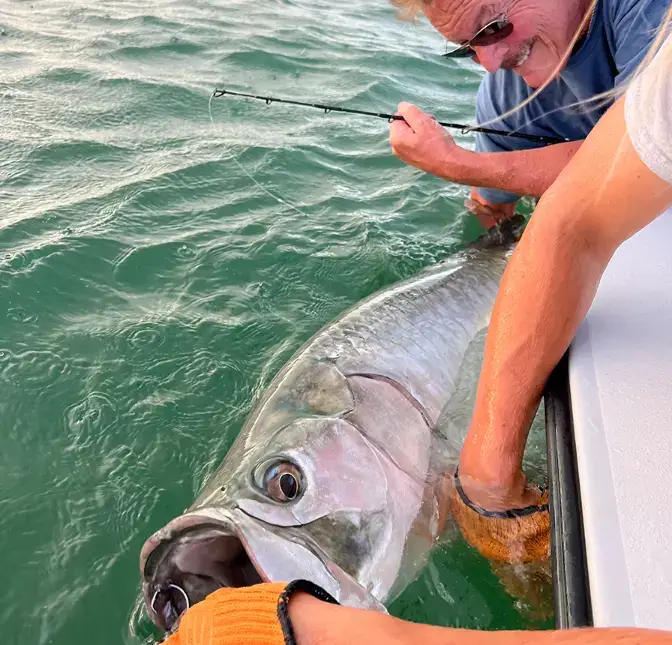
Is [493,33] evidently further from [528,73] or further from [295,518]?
[295,518]

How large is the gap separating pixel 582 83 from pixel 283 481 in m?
2.23

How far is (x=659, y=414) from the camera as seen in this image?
140 centimetres

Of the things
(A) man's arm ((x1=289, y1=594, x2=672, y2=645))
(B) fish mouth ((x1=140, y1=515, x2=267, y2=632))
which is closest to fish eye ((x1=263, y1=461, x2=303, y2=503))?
(B) fish mouth ((x1=140, y1=515, x2=267, y2=632))

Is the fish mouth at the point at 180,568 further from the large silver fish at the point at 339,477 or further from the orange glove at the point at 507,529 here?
the orange glove at the point at 507,529

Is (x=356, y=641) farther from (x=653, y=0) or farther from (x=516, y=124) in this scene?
Answer: (x=516, y=124)

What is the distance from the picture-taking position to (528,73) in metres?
2.48

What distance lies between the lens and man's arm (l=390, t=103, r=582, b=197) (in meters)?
2.73

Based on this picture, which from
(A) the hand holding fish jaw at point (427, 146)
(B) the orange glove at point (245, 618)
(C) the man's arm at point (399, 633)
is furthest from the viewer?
(A) the hand holding fish jaw at point (427, 146)

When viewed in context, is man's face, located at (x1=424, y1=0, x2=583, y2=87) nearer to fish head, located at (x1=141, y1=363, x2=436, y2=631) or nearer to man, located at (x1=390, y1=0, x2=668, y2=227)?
man, located at (x1=390, y1=0, x2=668, y2=227)

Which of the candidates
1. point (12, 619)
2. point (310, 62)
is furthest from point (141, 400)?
point (310, 62)

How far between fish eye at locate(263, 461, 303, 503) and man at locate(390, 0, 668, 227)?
4.47 feet

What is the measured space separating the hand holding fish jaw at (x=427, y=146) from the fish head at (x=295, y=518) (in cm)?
129

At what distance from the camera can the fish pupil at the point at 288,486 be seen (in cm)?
162

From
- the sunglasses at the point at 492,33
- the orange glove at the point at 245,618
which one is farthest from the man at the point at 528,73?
the orange glove at the point at 245,618
